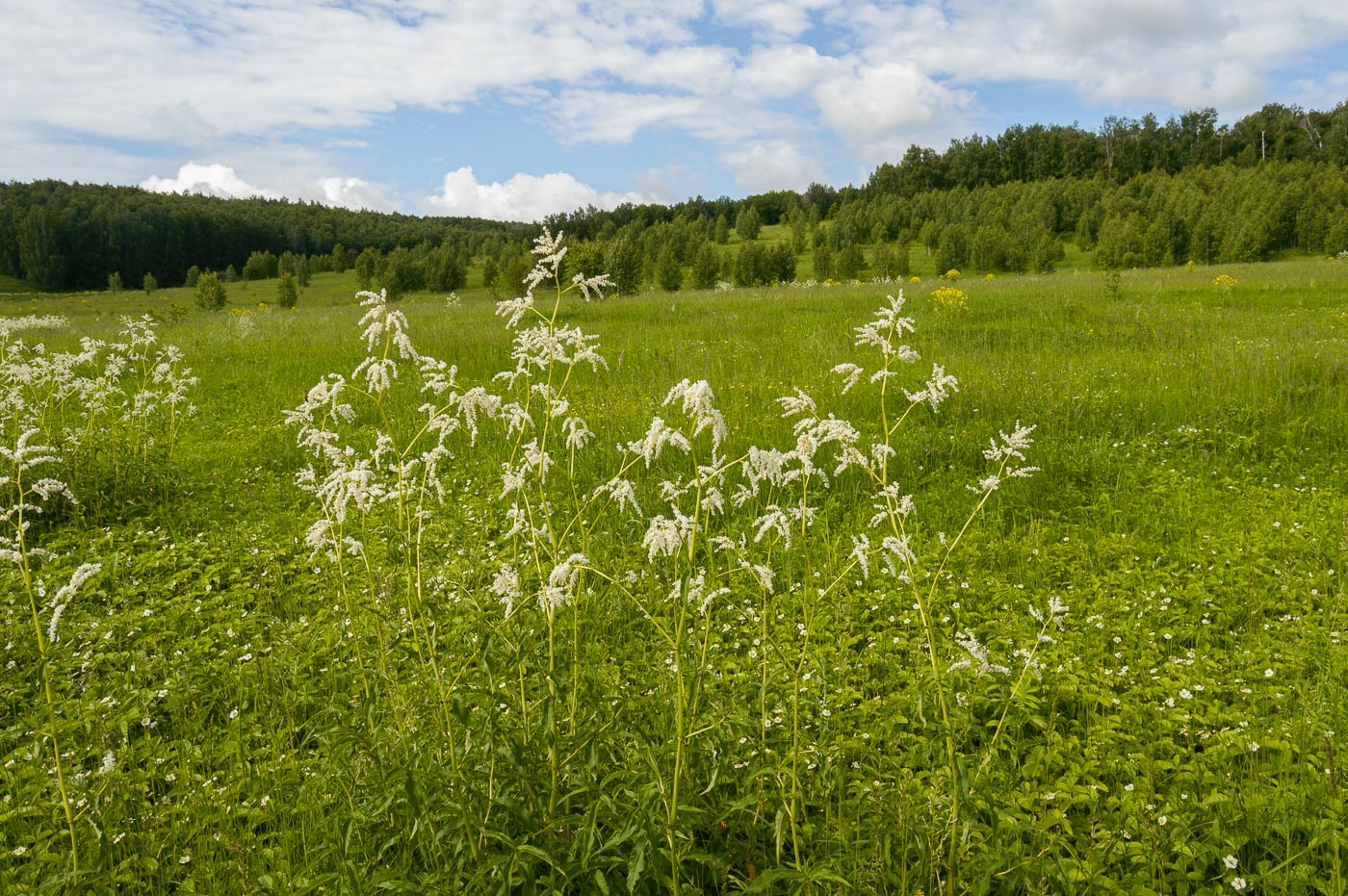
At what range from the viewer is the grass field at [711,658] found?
2.25m

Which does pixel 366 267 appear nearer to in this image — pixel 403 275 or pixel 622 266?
pixel 403 275

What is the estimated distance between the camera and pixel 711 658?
384cm

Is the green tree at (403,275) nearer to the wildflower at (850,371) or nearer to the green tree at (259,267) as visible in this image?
the green tree at (259,267)

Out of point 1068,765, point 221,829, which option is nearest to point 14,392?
point 221,829

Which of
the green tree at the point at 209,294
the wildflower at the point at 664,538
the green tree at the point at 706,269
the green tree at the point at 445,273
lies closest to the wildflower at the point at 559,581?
the wildflower at the point at 664,538

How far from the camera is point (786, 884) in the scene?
7.89 ft

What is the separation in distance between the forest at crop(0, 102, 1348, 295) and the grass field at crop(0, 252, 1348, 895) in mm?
25556

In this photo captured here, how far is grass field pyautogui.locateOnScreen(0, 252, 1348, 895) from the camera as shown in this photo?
2.25 meters

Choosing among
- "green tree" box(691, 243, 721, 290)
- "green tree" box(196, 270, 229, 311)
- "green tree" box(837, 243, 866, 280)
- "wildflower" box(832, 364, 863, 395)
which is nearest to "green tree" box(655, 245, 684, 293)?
"green tree" box(691, 243, 721, 290)

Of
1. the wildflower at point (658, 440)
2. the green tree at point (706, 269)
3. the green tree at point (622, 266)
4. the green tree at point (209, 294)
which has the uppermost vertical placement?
the green tree at point (706, 269)

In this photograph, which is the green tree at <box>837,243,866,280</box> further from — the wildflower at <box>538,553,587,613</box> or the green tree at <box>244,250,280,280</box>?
the green tree at <box>244,250,280,280</box>

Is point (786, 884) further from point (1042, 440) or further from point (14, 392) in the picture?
point (14, 392)

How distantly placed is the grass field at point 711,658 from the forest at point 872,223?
25556mm

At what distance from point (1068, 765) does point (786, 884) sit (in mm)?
1469
